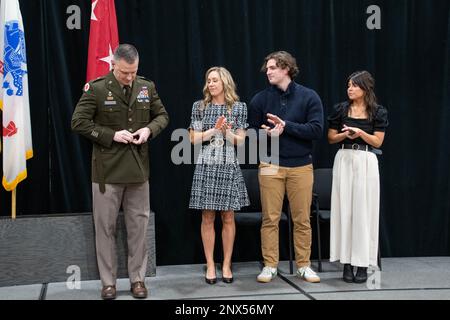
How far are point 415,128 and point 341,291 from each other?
2010 mm

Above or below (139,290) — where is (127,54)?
above

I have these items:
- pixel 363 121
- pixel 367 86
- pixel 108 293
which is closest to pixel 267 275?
pixel 108 293

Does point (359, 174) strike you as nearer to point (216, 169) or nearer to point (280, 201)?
point (280, 201)

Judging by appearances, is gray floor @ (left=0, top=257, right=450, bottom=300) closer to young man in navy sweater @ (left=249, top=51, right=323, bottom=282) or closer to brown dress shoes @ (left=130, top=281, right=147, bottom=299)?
brown dress shoes @ (left=130, top=281, right=147, bottom=299)

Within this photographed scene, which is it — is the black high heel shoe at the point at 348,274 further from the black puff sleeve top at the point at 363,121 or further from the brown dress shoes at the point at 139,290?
the brown dress shoes at the point at 139,290

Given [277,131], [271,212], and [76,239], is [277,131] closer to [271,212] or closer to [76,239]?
[271,212]

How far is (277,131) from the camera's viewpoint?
13.6 ft

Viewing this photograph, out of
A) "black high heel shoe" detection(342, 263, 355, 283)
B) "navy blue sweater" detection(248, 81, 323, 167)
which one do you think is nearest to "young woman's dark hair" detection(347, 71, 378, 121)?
"navy blue sweater" detection(248, 81, 323, 167)

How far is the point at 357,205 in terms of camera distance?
14.0 ft

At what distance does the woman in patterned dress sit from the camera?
13.9 ft

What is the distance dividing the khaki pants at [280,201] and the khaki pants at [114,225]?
91cm

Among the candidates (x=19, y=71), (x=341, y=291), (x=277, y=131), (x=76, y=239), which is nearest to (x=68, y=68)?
(x=19, y=71)

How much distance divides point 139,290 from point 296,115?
5.46ft

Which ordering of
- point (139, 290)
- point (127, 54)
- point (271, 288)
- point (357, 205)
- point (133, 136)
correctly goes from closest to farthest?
point (127, 54) → point (133, 136) → point (139, 290) → point (271, 288) → point (357, 205)
